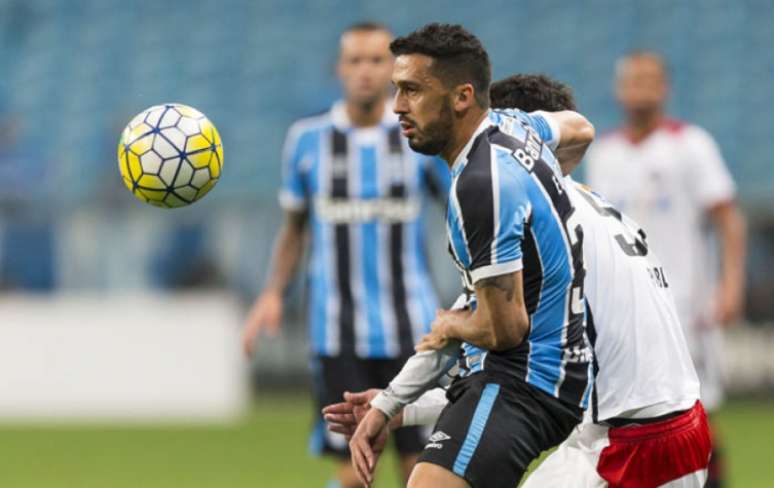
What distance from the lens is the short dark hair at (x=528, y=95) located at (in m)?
5.53

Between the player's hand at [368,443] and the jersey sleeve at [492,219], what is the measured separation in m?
0.58

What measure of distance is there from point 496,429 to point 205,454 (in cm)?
691

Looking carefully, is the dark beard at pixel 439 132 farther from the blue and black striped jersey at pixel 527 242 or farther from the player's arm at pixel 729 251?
the player's arm at pixel 729 251

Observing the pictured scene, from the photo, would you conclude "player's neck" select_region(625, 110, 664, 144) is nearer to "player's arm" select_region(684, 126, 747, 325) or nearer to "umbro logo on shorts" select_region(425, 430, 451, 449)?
"player's arm" select_region(684, 126, 747, 325)

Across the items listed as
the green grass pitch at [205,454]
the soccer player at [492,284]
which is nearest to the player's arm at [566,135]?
the soccer player at [492,284]

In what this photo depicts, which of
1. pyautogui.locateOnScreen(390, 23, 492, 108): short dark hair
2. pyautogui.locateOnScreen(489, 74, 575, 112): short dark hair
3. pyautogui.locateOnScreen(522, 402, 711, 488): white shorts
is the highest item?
pyautogui.locateOnScreen(390, 23, 492, 108): short dark hair

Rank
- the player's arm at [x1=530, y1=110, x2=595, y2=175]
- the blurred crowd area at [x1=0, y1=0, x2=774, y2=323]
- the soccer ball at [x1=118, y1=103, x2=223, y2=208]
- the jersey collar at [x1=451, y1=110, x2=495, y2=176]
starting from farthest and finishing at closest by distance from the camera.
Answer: the blurred crowd area at [x1=0, y1=0, x2=774, y2=323]
the soccer ball at [x1=118, y1=103, x2=223, y2=208]
the player's arm at [x1=530, y1=110, x2=595, y2=175]
the jersey collar at [x1=451, y1=110, x2=495, y2=176]

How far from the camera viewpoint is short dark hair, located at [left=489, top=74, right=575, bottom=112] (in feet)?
18.1

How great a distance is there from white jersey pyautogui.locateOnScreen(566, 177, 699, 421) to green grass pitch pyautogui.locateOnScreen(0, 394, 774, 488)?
4734 mm

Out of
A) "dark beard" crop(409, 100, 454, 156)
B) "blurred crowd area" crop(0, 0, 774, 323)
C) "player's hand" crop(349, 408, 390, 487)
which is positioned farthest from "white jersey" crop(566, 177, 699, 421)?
"blurred crowd area" crop(0, 0, 774, 323)

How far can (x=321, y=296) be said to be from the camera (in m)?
7.91

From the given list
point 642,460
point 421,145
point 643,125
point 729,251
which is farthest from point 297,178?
point 642,460

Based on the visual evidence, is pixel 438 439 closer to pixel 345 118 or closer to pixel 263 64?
pixel 345 118

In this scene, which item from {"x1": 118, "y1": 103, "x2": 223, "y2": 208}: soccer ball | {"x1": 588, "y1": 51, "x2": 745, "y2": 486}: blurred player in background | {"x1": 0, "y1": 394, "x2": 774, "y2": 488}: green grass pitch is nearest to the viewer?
{"x1": 118, "y1": 103, "x2": 223, "y2": 208}: soccer ball
